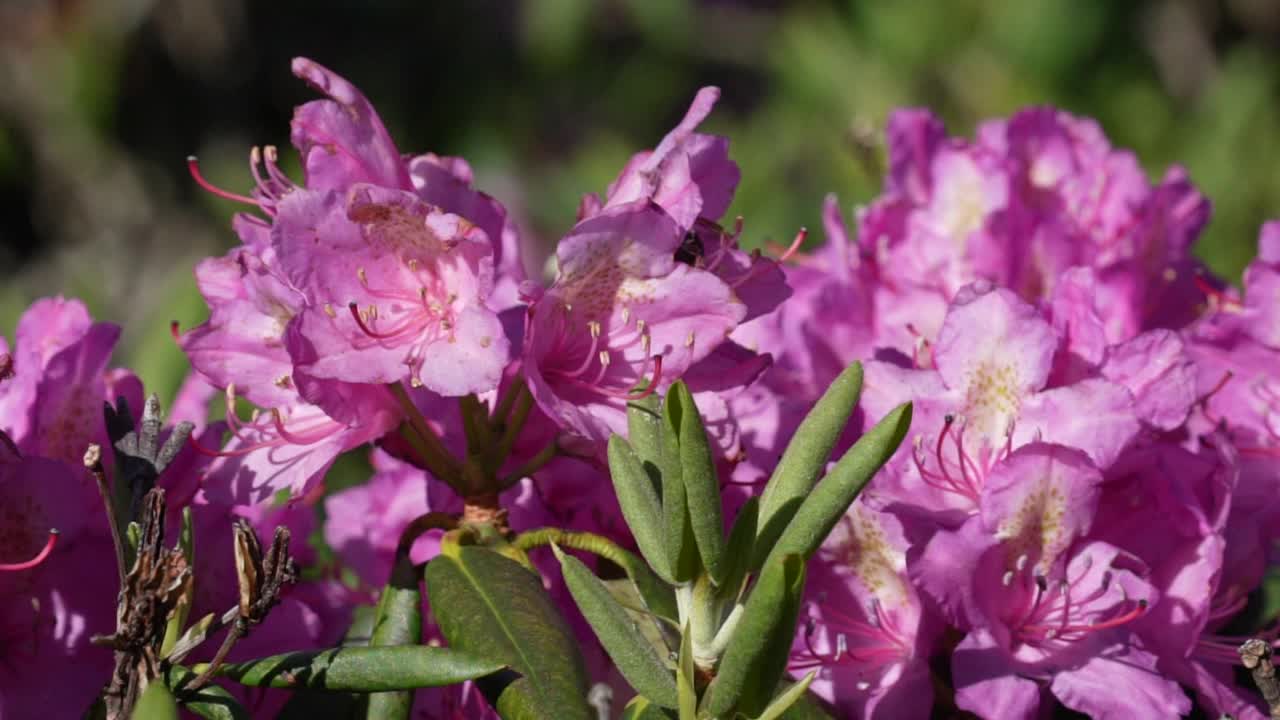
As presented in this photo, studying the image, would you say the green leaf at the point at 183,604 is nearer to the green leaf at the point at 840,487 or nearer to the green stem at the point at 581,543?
the green stem at the point at 581,543

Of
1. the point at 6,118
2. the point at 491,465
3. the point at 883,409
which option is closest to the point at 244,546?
the point at 491,465

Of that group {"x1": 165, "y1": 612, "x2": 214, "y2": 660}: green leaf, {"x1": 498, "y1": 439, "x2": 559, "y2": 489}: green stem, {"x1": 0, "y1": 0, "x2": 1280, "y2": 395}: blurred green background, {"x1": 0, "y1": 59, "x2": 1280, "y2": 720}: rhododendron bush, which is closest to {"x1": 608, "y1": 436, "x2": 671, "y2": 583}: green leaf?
{"x1": 0, "y1": 59, "x2": 1280, "y2": 720}: rhododendron bush

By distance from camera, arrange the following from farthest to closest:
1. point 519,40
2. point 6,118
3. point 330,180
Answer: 1. point 519,40
2. point 6,118
3. point 330,180

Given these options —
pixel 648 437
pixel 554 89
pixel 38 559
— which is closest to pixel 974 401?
pixel 648 437

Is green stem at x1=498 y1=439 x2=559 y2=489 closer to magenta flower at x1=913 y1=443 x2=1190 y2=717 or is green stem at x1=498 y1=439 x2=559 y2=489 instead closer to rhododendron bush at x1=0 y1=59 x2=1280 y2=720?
rhododendron bush at x1=0 y1=59 x2=1280 y2=720

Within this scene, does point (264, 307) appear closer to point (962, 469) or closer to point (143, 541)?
point (143, 541)

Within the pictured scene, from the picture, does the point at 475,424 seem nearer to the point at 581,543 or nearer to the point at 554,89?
the point at 581,543
